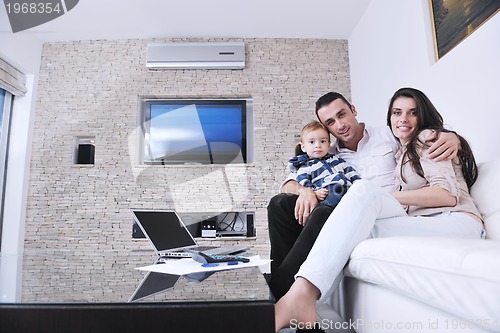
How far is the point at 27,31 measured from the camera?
369cm

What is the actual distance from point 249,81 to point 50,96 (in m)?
2.13

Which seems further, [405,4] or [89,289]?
[405,4]

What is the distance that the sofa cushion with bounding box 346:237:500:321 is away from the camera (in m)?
0.56

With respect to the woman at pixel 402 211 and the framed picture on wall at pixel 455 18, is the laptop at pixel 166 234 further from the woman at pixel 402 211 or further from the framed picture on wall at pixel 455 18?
the framed picture on wall at pixel 455 18

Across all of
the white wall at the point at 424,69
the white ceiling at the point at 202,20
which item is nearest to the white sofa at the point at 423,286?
the white wall at the point at 424,69

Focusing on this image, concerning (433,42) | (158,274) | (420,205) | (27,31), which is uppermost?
(27,31)

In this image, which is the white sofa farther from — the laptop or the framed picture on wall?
the framed picture on wall

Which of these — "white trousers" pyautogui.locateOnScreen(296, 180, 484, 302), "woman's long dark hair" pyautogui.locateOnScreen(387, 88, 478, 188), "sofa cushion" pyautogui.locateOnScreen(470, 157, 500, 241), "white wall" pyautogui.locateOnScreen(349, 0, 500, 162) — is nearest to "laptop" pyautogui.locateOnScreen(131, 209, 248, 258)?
"white trousers" pyautogui.locateOnScreen(296, 180, 484, 302)

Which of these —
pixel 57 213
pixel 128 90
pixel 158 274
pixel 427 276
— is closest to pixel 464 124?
pixel 427 276

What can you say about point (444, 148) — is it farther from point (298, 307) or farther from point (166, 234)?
point (166, 234)

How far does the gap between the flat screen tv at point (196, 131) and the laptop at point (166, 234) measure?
186cm

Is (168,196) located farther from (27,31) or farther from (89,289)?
(89,289)

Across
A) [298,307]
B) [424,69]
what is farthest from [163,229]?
[424,69]

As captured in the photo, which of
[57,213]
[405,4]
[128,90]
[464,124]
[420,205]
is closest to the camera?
[420,205]
